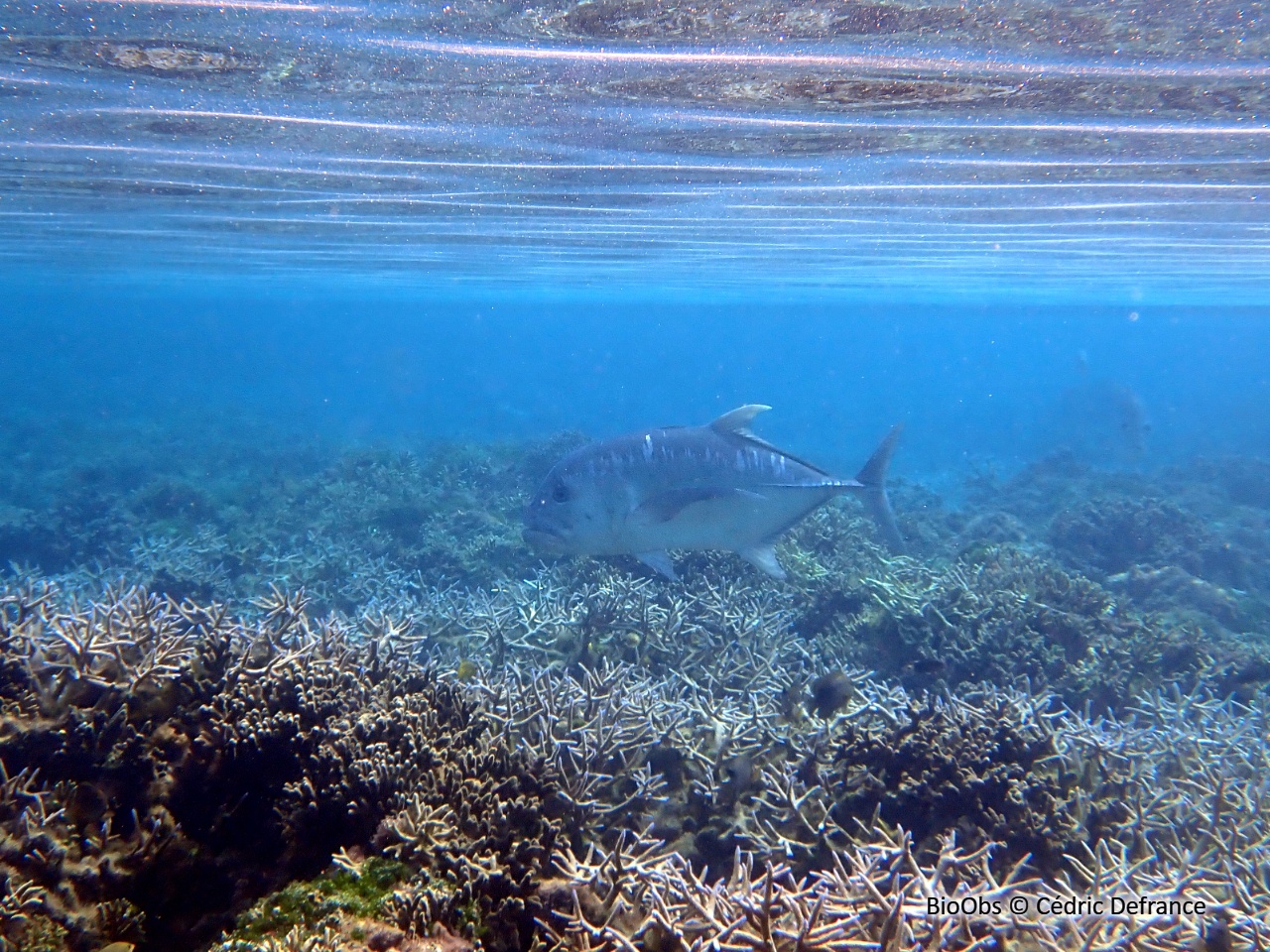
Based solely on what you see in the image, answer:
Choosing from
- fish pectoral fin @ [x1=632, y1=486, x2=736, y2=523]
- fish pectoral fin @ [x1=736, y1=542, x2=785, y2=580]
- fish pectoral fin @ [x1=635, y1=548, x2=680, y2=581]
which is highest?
fish pectoral fin @ [x1=632, y1=486, x2=736, y2=523]

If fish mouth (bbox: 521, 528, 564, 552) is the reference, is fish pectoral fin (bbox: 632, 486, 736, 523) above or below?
above

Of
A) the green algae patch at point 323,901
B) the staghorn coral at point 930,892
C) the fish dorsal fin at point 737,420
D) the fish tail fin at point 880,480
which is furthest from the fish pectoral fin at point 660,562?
the green algae patch at point 323,901

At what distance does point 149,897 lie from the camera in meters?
2.99

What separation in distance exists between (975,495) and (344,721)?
2176 centimetres

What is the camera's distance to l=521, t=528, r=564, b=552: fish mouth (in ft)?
21.1

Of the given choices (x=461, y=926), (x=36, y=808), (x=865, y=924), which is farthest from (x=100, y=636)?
(x=865, y=924)

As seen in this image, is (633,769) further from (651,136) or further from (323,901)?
(651,136)

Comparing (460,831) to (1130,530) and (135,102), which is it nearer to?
(135,102)

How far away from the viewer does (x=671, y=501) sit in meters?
6.21

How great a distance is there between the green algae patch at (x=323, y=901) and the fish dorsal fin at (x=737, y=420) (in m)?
4.55

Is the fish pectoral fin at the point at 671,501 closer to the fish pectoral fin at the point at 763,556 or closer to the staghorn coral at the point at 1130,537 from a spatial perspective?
the fish pectoral fin at the point at 763,556

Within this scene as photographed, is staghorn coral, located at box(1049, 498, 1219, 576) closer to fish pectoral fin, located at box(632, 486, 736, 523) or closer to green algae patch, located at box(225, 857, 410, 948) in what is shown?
fish pectoral fin, located at box(632, 486, 736, 523)

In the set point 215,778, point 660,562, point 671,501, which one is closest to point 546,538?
point 660,562

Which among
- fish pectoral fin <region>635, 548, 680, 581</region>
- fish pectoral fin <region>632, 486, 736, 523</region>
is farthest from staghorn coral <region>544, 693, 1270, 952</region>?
fish pectoral fin <region>632, 486, 736, 523</region>
